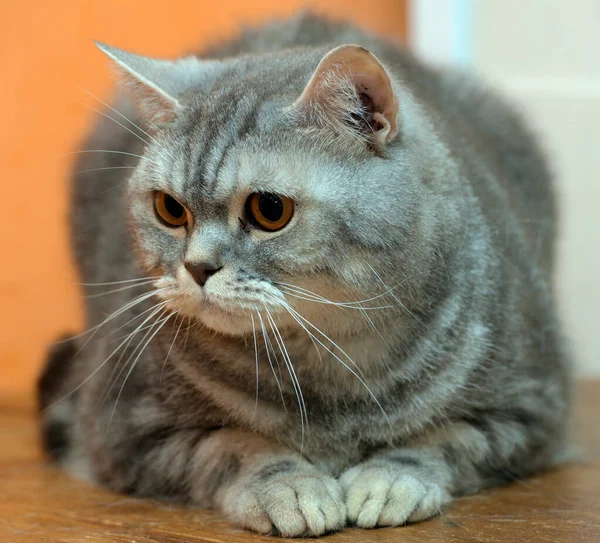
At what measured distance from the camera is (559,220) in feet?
7.52

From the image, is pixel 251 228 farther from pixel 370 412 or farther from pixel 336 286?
pixel 370 412

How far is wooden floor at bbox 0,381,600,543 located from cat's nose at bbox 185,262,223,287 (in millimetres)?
357

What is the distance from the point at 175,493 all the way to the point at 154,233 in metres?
0.44

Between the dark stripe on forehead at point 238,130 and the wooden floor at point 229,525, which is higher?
the dark stripe on forehead at point 238,130

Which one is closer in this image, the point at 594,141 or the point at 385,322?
the point at 385,322

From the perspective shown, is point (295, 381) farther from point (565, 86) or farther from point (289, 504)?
point (565, 86)

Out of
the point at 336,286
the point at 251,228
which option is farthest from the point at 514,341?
the point at 251,228

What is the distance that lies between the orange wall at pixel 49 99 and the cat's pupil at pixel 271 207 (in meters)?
1.47

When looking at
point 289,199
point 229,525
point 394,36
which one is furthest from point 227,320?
point 394,36

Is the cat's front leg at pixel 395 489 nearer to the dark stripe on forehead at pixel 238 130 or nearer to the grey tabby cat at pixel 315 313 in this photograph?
the grey tabby cat at pixel 315 313

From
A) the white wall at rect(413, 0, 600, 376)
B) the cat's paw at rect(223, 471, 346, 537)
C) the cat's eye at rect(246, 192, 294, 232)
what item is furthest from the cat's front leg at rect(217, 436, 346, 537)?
the white wall at rect(413, 0, 600, 376)

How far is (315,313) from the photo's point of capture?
1.26 meters

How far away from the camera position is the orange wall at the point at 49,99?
8.43ft

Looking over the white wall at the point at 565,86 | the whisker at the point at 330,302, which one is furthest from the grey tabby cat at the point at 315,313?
the white wall at the point at 565,86
